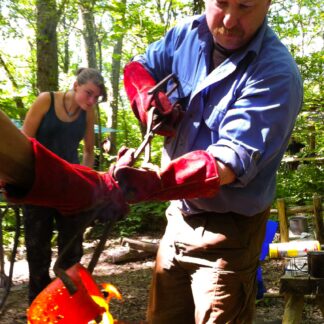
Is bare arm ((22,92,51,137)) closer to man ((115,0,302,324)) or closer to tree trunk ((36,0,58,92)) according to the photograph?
man ((115,0,302,324))

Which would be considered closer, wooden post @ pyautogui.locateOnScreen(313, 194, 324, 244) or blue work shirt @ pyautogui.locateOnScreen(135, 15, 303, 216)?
blue work shirt @ pyautogui.locateOnScreen(135, 15, 303, 216)

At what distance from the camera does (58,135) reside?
340 centimetres

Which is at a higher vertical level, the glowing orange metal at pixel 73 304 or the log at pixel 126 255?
the glowing orange metal at pixel 73 304

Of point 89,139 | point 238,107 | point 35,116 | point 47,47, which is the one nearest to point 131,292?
point 89,139

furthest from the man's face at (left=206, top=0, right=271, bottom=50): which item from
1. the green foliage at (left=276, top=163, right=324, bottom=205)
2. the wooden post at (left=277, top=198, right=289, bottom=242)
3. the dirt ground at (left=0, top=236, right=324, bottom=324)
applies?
the green foliage at (left=276, top=163, right=324, bottom=205)

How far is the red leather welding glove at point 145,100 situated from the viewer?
6.53 feet

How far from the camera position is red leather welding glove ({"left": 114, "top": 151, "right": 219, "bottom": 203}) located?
138cm

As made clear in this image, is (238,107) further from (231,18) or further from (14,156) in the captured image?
(14,156)

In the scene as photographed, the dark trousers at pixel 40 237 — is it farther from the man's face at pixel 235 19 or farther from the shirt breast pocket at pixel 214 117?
the man's face at pixel 235 19

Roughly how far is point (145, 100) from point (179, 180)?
0.76 metres

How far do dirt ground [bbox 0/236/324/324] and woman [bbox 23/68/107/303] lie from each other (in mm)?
811

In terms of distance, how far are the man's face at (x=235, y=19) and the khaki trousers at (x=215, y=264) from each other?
0.78 meters

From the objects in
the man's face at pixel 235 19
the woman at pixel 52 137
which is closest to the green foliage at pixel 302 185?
the woman at pixel 52 137

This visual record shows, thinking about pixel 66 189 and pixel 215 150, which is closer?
pixel 66 189
